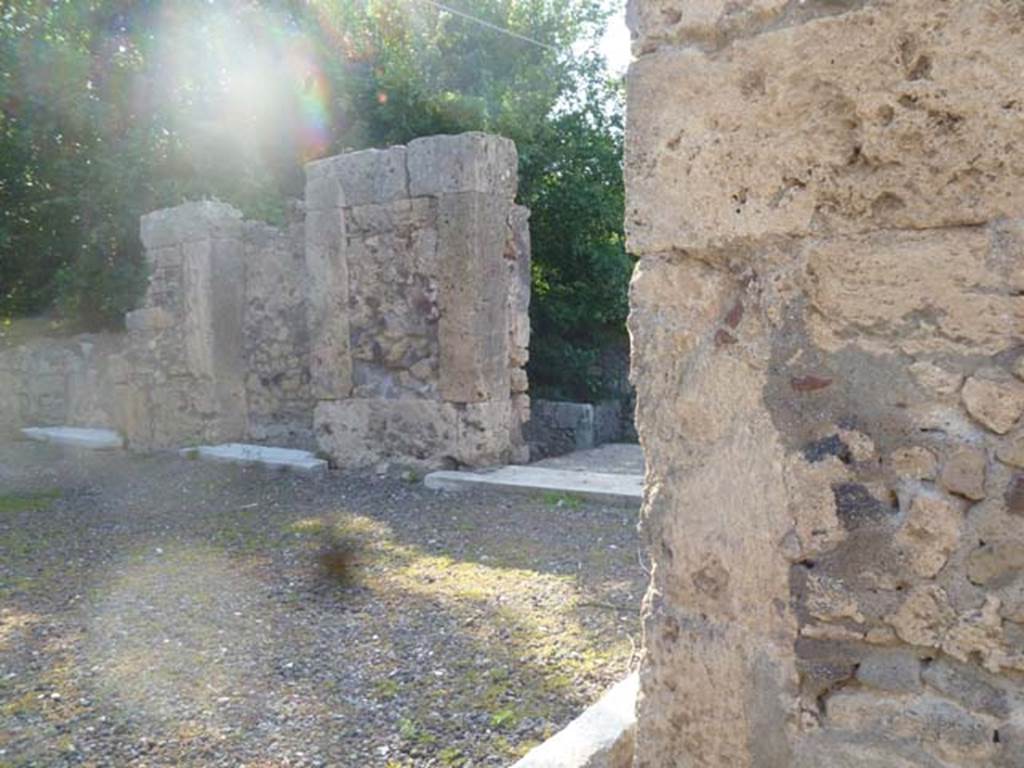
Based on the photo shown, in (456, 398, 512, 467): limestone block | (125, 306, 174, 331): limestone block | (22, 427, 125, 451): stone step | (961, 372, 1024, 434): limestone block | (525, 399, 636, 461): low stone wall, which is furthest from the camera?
(525, 399, 636, 461): low stone wall

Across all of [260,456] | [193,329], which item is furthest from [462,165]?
[193,329]

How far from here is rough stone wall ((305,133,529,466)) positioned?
652cm

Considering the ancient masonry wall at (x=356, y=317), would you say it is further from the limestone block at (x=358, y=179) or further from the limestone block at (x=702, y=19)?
the limestone block at (x=702, y=19)

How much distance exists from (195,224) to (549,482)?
4.61 metres

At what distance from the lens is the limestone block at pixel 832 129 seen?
1469 millimetres

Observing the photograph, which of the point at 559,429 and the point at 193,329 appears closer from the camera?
the point at 193,329

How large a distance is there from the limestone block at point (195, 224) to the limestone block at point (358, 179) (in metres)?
1.39

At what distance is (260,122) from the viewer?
1184cm

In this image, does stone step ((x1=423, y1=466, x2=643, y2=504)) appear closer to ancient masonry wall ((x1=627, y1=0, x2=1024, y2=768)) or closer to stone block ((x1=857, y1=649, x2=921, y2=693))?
ancient masonry wall ((x1=627, y1=0, x2=1024, y2=768))

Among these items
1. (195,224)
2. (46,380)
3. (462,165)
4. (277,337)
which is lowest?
(46,380)

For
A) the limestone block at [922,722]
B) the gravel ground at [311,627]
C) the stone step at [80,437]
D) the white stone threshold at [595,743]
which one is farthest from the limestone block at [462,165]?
the limestone block at [922,722]

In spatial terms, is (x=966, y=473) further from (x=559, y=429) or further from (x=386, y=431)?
(x=559, y=429)

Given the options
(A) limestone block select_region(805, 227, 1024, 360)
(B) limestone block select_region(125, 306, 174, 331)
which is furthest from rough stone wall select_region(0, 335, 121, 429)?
(A) limestone block select_region(805, 227, 1024, 360)

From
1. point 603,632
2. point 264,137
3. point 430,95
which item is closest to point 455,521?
point 603,632
